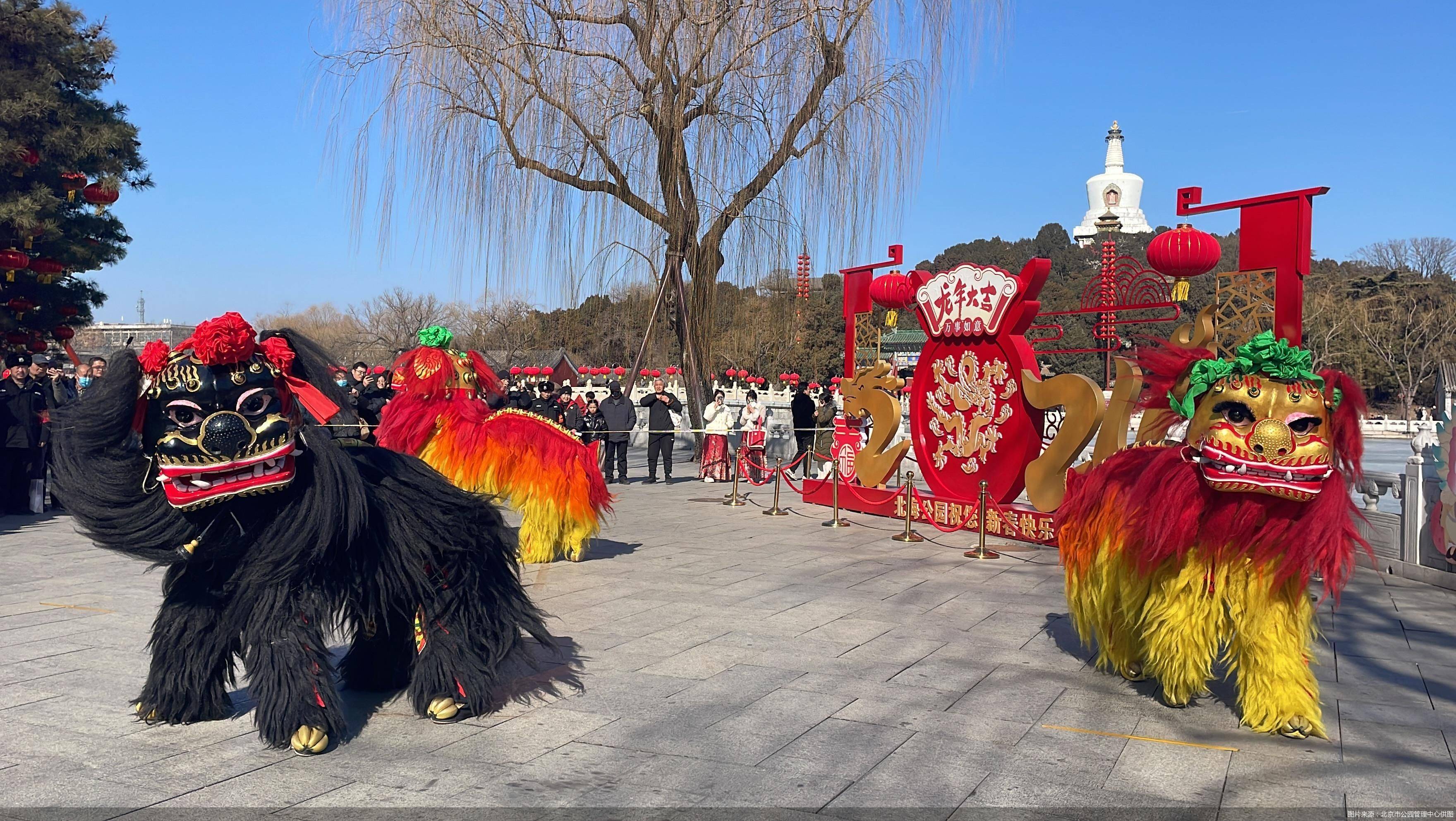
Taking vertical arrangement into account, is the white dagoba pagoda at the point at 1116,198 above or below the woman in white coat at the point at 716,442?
above

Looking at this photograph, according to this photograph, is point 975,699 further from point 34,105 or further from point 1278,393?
point 34,105

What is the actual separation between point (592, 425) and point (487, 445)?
23.2 feet

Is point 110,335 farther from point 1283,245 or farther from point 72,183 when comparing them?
point 1283,245

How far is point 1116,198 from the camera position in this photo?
2221 inches

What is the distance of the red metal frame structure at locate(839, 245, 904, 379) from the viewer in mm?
11141

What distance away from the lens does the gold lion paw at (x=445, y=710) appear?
3.88m

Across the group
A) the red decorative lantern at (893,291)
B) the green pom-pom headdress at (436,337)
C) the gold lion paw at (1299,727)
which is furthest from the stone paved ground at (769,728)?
the red decorative lantern at (893,291)

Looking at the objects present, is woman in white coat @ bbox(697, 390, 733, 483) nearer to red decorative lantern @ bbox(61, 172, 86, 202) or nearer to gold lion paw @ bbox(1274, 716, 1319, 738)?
red decorative lantern @ bbox(61, 172, 86, 202)

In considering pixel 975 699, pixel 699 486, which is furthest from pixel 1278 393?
pixel 699 486

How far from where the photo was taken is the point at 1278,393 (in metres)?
3.91

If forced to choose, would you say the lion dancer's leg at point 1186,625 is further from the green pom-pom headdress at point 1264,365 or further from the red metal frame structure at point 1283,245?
the red metal frame structure at point 1283,245

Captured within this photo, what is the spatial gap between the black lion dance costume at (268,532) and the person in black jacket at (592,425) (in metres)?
8.96

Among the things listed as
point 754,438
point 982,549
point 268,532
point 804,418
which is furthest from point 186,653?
point 804,418

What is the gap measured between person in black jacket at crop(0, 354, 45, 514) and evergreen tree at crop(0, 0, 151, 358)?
2.12 m
